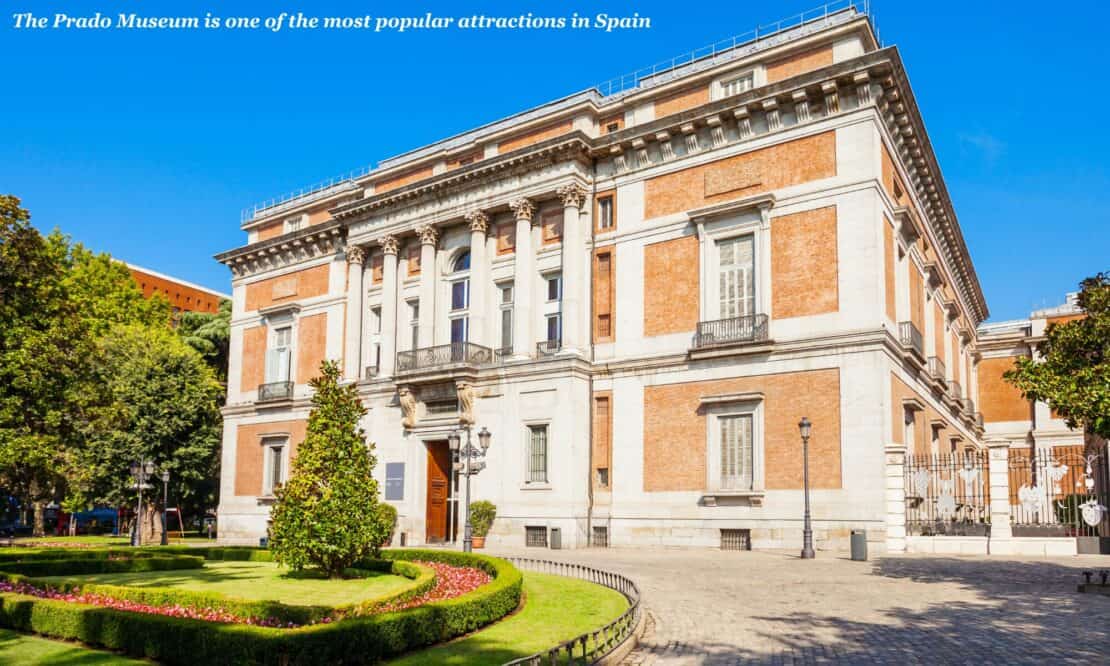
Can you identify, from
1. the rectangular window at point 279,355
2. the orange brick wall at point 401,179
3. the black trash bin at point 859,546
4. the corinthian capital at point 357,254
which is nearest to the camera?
the black trash bin at point 859,546

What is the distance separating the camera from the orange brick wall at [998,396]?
52.1m

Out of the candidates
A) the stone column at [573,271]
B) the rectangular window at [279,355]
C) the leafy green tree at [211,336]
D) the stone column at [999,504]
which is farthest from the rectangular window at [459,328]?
the leafy green tree at [211,336]

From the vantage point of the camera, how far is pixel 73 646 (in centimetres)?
1132

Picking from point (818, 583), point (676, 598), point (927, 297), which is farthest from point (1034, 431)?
point (676, 598)

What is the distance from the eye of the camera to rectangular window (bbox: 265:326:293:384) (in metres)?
42.2

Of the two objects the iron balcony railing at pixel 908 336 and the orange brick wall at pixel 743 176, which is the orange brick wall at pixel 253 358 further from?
the iron balcony railing at pixel 908 336

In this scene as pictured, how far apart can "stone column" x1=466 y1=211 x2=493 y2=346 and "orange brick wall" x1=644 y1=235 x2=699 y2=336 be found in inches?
257

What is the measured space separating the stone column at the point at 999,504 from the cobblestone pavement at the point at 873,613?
72.7 inches

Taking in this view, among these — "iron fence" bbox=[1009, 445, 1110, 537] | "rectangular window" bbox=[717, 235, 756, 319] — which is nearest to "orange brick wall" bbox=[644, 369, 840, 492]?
"rectangular window" bbox=[717, 235, 756, 319]

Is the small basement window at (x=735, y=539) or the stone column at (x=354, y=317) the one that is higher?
the stone column at (x=354, y=317)

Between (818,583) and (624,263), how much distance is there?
15.9 m

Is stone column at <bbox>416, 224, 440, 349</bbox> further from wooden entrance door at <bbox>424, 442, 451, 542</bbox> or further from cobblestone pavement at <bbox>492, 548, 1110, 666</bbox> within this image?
cobblestone pavement at <bbox>492, 548, 1110, 666</bbox>

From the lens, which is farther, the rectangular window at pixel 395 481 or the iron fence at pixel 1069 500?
the rectangular window at pixel 395 481

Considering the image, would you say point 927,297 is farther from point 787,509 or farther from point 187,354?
point 187,354
